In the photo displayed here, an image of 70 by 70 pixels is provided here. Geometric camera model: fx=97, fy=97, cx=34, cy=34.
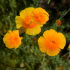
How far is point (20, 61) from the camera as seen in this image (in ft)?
5.45

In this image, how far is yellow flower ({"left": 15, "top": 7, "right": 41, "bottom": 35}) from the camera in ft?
4.10

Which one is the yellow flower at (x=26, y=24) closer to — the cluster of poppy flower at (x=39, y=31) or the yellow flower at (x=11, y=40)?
the cluster of poppy flower at (x=39, y=31)

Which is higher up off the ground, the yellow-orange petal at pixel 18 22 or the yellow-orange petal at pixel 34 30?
the yellow-orange petal at pixel 18 22

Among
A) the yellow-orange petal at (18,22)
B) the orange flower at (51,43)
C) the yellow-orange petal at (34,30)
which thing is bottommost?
the orange flower at (51,43)

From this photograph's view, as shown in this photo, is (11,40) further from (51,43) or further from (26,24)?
(51,43)

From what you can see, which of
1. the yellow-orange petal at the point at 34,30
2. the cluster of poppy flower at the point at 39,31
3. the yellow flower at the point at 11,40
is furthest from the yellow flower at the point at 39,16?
the yellow flower at the point at 11,40

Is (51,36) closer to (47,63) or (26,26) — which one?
(26,26)

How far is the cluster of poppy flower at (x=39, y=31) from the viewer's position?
1.17 metres

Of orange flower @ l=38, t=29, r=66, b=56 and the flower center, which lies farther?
the flower center

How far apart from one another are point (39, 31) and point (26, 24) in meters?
0.20

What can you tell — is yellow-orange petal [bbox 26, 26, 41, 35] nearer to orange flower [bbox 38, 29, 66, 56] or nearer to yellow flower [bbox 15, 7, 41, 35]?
yellow flower [bbox 15, 7, 41, 35]

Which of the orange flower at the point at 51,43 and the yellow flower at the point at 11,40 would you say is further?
the yellow flower at the point at 11,40

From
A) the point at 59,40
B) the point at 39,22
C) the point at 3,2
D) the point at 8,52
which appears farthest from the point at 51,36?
the point at 3,2

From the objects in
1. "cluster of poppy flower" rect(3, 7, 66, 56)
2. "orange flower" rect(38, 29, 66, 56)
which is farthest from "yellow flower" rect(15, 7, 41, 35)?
"orange flower" rect(38, 29, 66, 56)
